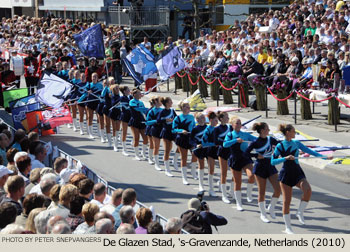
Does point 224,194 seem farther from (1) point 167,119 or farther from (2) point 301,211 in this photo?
(1) point 167,119

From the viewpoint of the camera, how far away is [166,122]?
1334 centimetres

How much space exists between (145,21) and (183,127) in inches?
804

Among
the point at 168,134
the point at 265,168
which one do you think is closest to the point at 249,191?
the point at 265,168

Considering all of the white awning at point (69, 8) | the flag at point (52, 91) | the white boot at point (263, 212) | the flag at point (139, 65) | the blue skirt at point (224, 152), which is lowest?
the white boot at point (263, 212)

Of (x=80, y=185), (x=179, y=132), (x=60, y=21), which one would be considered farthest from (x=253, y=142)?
(x=60, y=21)

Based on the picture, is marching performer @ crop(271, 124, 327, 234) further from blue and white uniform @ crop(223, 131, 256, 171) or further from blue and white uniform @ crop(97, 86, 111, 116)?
blue and white uniform @ crop(97, 86, 111, 116)

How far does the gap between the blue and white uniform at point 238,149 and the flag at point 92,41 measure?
6.17 m

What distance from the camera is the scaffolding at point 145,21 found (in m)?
32.0

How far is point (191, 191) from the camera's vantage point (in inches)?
492

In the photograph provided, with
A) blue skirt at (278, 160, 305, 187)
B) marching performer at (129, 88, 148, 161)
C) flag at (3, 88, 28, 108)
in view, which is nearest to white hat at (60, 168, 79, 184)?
blue skirt at (278, 160, 305, 187)

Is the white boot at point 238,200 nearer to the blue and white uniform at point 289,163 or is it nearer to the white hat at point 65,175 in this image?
the blue and white uniform at point 289,163

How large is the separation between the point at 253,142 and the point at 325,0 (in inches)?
666

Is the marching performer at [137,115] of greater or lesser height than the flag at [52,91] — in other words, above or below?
below

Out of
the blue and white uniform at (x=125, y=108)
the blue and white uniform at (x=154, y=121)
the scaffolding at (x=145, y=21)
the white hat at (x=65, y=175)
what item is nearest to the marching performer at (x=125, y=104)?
the blue and white uniform at (x=125, y=108)
